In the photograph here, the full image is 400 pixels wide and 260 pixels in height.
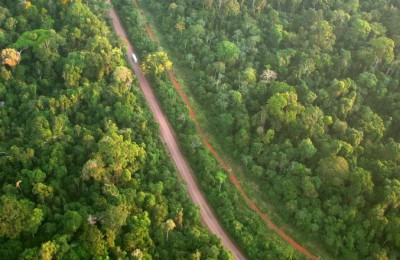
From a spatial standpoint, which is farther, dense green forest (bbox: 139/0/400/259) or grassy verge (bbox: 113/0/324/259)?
dense green forest (bbox: 139/0/400/259)

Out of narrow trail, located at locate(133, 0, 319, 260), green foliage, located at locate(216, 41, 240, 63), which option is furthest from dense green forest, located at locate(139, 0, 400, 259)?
narrow trail, located at locate(133, 0, 319, 260)

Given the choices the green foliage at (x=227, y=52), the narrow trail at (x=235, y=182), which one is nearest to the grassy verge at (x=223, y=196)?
the narrow trail at (x=235, y=182)

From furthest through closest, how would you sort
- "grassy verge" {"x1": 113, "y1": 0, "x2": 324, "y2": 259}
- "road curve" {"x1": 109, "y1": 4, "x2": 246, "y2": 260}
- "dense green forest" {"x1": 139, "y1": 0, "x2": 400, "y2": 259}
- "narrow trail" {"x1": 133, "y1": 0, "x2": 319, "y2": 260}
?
"dense green forest" {"x1": 139, "y1": 0, "x2": 400, "y2": 259} < "narrow trail" {"x1": 133, "y1": 0, "x2": 319, "y2": 260} < "road curve" {"x1": 109, "y1": 4, "x2": 246, "y2": 260} < "grassy verge" {"x1": 113, "y1": 0, "x2": 324, "y2": 259}

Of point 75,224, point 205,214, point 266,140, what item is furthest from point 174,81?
point 75,224

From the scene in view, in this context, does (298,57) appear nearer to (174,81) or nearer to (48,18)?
(174,81)

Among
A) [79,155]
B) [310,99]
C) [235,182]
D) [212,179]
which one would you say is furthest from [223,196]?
[310,99]

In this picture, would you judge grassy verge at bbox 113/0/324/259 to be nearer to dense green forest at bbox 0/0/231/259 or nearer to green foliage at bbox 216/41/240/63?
dense green forest at bbox 0/0/231/259

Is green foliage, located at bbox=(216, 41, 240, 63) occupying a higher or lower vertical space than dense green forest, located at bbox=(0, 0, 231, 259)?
higher

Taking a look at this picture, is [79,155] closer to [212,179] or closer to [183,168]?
[183,168]
